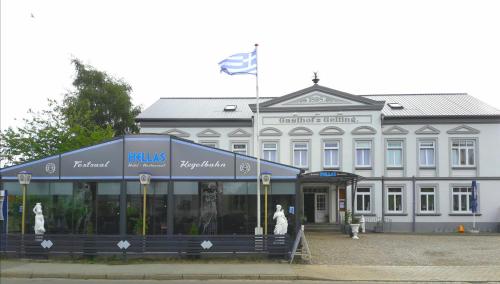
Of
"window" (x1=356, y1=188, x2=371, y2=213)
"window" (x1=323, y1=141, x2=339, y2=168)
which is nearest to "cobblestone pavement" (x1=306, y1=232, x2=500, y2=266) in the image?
"window" (x1=356, y1=188, x2=371, y2=213)

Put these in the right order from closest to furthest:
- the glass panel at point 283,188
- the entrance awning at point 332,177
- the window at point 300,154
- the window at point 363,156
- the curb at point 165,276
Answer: the curb at point 165,276
the glass panel at point 283,188
the entrance awning at point 332,177
the window at point 363,156
the window at point 300,154

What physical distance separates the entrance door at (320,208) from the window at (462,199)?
814cm

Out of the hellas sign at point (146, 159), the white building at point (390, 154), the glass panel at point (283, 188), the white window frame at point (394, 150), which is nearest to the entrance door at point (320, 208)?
the white building at point (390, 154)

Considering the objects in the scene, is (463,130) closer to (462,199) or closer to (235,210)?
(462,199)

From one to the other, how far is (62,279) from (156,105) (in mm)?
24937

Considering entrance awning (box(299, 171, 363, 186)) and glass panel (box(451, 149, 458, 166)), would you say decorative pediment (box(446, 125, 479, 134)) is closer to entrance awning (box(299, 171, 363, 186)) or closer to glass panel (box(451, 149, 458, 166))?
glass panel (box(451, 149, 458, 166))

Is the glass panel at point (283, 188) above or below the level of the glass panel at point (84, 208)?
above

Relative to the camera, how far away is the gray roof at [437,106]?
3484cm

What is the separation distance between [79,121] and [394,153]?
22202 millimetres

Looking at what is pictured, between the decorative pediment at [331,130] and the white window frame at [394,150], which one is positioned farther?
the white window frame at [394,150]

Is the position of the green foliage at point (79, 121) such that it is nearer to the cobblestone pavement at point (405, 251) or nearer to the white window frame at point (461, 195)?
the cobblestone pavement at point (405, 251)

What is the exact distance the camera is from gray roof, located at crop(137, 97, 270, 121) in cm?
3638

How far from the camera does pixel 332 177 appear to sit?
30188 millimetres

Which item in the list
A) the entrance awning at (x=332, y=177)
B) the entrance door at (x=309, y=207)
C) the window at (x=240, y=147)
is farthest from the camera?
the window at (x=240, y=147)
